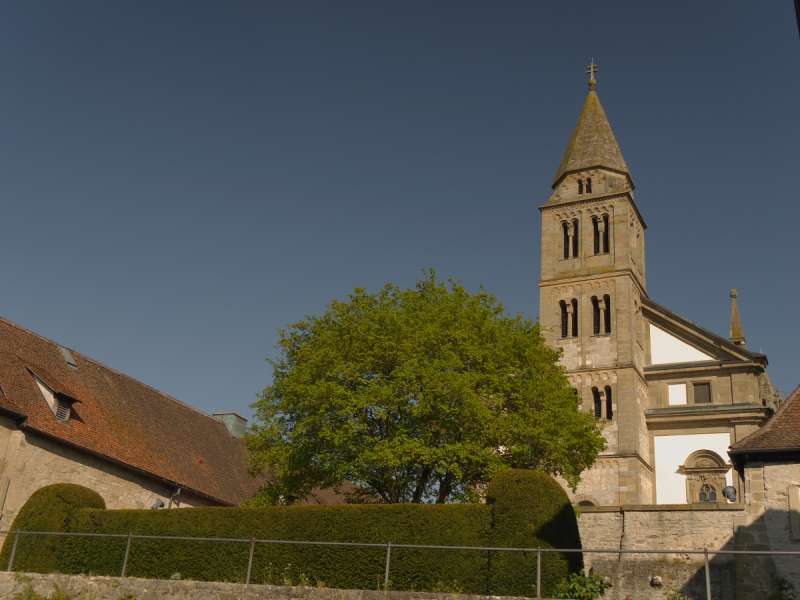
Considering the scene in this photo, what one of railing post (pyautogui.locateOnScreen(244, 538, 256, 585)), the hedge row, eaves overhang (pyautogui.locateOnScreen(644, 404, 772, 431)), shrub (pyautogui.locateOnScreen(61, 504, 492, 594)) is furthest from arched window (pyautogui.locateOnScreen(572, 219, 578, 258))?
railing post (pyautogui.locateOnScreen(244, 538, 256, 585))

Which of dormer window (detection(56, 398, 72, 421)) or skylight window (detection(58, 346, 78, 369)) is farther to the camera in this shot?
skylight window (detection(58, 346, 78, 369))

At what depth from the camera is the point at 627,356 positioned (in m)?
37.8

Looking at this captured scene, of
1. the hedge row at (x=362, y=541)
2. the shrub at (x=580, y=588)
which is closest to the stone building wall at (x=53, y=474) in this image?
the hedge row at (x=362, y=541)

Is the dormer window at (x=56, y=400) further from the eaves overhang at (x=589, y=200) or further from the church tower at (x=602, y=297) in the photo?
the eaves overhang at (x=589, y=200)

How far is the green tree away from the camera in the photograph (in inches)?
946

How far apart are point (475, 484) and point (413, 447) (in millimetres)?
3634

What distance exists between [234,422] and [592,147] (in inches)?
985

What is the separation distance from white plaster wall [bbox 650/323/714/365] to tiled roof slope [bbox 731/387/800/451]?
20.0 metres

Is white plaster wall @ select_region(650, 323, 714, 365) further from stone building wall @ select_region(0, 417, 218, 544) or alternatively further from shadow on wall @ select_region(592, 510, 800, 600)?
stone building wall @ select_region(0, 417, 218, 544)

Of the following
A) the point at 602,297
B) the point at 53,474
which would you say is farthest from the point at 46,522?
the point at 602,297

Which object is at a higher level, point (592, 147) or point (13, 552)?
point (592, 147)

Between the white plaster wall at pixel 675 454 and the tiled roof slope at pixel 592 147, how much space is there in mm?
14931

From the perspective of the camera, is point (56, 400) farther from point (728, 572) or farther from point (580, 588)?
point (728, 572)

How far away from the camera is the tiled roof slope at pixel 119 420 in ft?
87.7
